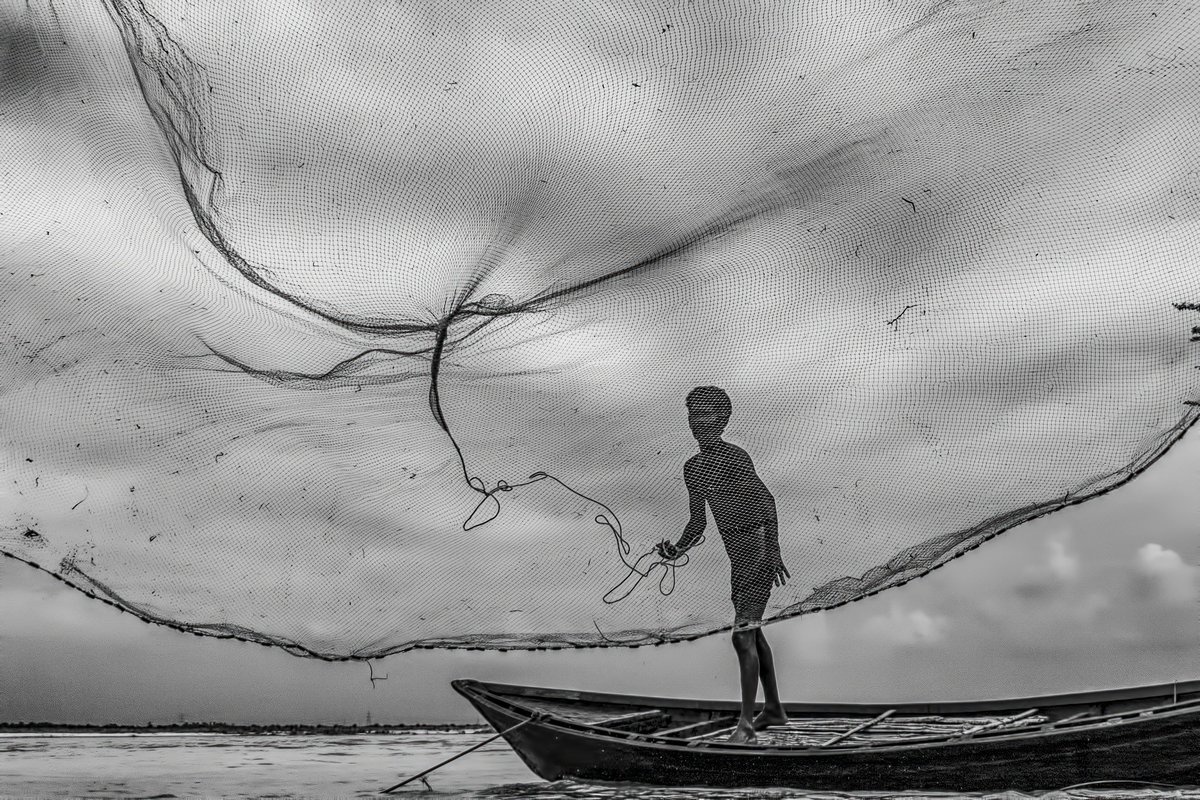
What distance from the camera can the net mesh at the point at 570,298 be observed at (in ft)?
15.3

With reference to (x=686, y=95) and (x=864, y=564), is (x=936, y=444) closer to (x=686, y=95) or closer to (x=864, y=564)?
(x=864, y=564)

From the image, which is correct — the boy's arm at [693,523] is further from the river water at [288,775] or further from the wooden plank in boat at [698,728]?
the wooden plank in boat at [698,728]

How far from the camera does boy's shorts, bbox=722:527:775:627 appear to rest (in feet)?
17.3

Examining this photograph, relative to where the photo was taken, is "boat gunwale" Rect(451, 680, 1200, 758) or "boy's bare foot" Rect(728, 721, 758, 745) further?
"boy's bare foot" Rect(728, 721, 758, 745)

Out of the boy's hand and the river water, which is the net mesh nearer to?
the boy's hand

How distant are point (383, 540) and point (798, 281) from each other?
8.69ft

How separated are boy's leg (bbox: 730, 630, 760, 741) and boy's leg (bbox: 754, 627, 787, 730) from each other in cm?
8

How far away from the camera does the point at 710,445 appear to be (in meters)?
5.21

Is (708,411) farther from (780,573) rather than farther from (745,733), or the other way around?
(745,733)

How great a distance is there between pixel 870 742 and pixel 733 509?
1747mm

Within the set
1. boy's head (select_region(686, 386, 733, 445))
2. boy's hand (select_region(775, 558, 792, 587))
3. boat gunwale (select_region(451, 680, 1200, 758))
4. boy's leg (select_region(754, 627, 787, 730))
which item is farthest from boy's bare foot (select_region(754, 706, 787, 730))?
boy's head (select_region(686, 386, 733, 445))

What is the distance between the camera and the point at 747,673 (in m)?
6.39

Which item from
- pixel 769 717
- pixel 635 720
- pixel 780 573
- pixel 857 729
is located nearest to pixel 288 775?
pixel 635 720

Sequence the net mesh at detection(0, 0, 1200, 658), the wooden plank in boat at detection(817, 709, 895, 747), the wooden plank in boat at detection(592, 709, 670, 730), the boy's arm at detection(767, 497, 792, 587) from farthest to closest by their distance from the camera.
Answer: the wooden plank in boat at detection(592, 709, 670, 730), the wooden plank in boat at detection(817, 709, 895, 747), the boy's arm at detection(767, 497, 792, 587), the net mesh at detection(0, 0, 1200, 658)
